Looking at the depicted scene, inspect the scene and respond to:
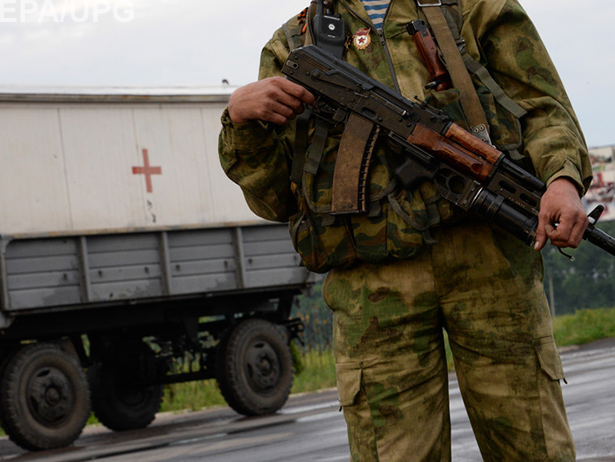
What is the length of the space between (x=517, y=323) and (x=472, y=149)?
1.56 ft

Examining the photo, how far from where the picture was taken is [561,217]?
109 inches

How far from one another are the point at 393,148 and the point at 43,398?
27.0 ft

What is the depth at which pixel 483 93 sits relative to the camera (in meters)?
3.10

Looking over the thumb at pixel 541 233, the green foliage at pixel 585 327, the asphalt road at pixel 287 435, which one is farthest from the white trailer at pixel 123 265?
the thumb at pixel 541 233

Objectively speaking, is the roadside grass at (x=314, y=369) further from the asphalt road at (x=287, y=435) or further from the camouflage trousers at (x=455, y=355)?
the camouflage trousers at (x=455, y=355)

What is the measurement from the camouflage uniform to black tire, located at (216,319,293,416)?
8.82 m

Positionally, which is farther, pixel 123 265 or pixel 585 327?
pixel 585 327

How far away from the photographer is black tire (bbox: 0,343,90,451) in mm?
10414

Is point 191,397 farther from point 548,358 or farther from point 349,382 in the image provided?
point 548,358

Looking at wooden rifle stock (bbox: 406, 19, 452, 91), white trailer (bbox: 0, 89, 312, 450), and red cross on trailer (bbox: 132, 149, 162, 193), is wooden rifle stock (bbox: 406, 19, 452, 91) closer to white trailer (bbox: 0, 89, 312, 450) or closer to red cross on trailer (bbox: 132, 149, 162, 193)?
white trailer (bbox: 0, 89, 312, 450)

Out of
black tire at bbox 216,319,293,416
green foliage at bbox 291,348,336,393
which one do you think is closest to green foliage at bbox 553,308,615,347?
green foliage at bbox 291,348,336,393

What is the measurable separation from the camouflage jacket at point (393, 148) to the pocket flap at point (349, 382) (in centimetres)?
29

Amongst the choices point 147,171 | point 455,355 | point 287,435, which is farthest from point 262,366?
point 455,355

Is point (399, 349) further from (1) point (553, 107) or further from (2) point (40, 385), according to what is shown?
(2) point (40, 385)
